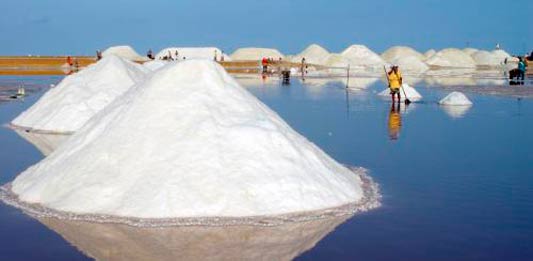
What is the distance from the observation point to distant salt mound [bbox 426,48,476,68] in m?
87.8

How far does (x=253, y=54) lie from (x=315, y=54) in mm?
9252

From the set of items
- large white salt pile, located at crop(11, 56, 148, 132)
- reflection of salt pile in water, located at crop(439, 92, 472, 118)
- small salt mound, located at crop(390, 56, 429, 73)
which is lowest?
reflection of salt pile in water, located at crop(439, 92, 472, 118)

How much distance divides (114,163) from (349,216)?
2.71 metres

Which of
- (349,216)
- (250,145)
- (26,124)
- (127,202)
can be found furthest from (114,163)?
(26,124)

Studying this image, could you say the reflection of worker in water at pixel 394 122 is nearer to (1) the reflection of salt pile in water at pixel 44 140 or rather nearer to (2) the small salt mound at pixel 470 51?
(1) the reflection of salt pile in water at pixel 44 140

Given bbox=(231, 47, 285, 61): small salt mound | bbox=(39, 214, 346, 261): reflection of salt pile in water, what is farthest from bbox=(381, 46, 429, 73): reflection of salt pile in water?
bbox=(39, 214, 346, 261): reflection of salt pile in water

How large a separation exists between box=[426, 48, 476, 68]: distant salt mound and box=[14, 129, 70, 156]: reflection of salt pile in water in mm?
77252

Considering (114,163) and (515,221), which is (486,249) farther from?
(114,163)

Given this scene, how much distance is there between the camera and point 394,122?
16.8 m

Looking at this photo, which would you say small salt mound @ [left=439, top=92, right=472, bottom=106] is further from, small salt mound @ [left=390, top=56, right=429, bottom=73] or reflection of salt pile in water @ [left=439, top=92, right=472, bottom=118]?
small salt mound @ [left=390, top=56, right=429, bottom=73]

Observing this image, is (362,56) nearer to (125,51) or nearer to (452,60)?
(452,60)

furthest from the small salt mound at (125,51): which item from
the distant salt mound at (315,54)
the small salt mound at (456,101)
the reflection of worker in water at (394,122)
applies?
the reflection of worker in water at (394,122)

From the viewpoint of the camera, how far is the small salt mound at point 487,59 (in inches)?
3585

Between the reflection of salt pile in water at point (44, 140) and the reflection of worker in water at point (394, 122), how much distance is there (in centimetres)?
630
